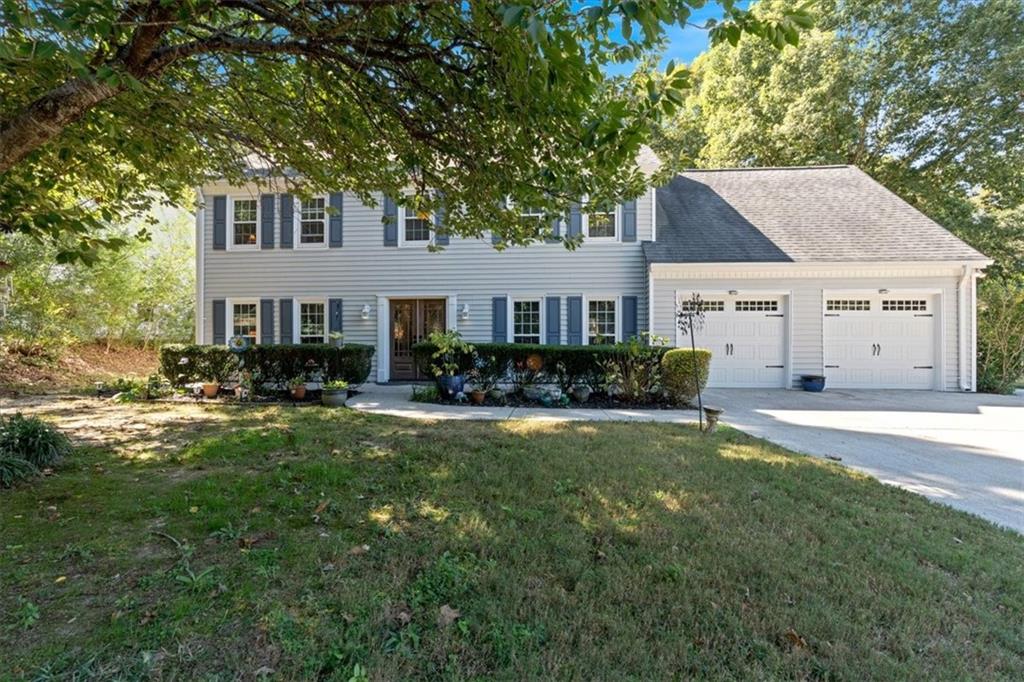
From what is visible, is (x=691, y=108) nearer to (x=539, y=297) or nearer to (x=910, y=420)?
(x=539, y=297)

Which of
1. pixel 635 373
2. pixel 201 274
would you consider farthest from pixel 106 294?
pixel 635 373

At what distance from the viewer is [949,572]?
2.57 metres

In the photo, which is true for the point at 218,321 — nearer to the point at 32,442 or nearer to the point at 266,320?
the point at 266,320

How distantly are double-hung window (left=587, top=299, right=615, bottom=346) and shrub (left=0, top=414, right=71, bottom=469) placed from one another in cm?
917

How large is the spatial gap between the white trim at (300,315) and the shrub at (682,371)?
27.1 ft

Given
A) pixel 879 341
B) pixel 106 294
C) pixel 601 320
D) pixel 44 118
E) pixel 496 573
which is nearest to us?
pixel 496 573

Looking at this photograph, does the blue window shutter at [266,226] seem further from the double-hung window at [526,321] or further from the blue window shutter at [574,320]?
the blue window shutter at [574,320]

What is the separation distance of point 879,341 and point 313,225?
14.3m

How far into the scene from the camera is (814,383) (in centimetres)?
1014

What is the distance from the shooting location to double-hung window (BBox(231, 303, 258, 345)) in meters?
11.4

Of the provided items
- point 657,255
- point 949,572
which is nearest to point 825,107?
point 657,255

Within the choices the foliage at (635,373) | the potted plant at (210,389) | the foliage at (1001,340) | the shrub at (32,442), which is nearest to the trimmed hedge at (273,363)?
the potted plant at (210,389)

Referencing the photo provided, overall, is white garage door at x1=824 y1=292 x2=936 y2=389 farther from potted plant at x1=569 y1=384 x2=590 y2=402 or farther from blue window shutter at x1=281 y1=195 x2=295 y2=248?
blue window shutter at x1=281 y1=195 x2=295 y2=248

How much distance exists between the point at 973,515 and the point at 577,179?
4092 millimetres
